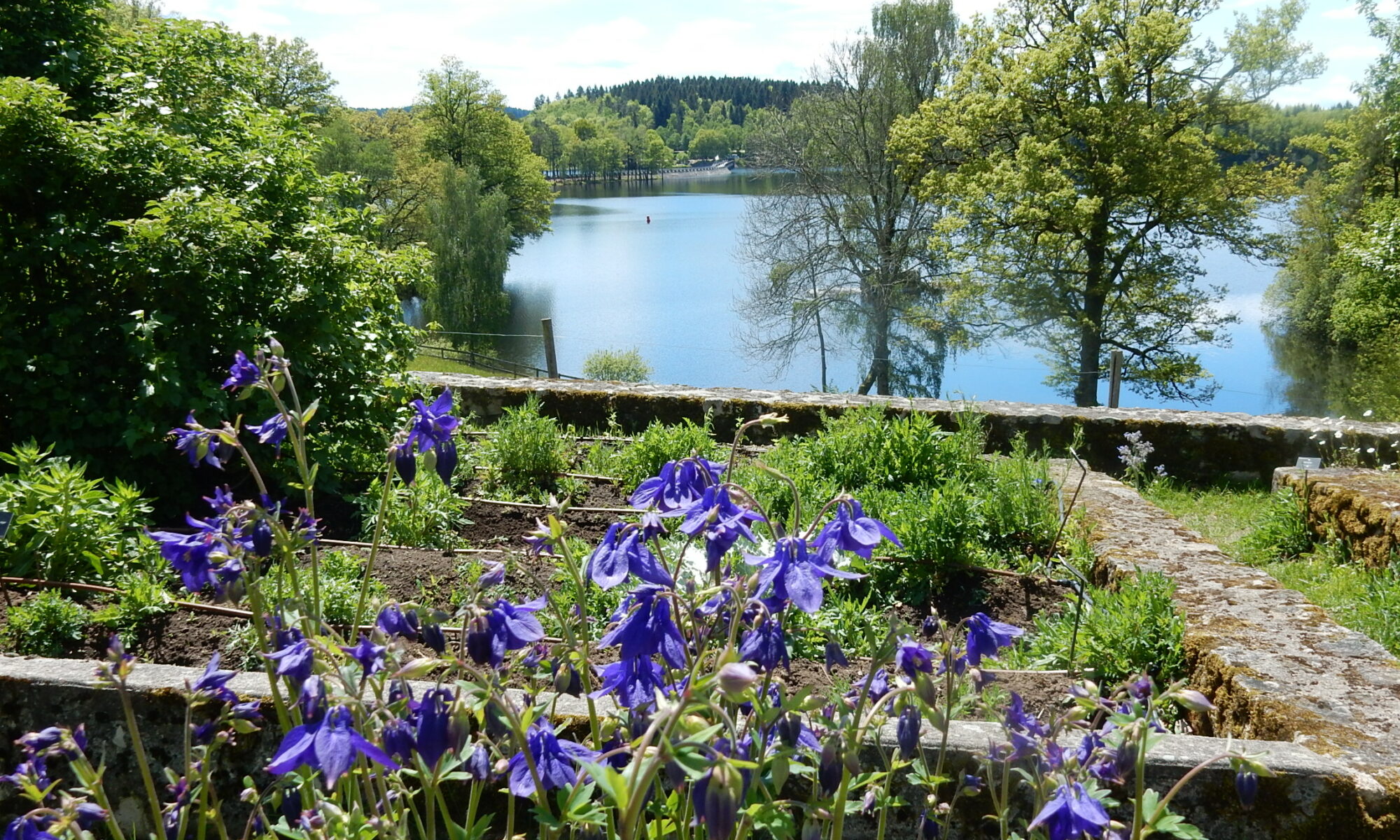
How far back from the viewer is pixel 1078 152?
2117 centimetres

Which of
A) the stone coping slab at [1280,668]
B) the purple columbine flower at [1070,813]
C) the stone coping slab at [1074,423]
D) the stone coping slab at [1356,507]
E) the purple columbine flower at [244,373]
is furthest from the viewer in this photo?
the stone coping slab at [1074,423]

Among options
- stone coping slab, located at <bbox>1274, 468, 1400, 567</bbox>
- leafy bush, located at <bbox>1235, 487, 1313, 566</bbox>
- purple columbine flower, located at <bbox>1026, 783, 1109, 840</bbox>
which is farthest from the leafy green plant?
stone coping slab, located at <bbox>1274, 468, 1400, 567</bbox>

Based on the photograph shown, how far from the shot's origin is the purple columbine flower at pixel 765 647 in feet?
4.09

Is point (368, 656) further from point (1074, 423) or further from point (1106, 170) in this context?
point (1106, 170)

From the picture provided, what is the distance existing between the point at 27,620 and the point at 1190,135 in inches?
904

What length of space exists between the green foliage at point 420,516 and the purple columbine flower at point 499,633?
330cm

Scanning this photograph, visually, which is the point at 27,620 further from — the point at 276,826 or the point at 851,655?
the point at 851,655

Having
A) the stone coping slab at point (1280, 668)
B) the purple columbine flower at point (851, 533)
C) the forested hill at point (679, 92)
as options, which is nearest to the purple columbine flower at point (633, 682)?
the purple columbine flower at point (851, 533)

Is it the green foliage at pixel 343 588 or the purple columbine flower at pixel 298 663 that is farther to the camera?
the green foliage at pixel 343 588

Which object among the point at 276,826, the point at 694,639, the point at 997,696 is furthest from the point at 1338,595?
the point at 276,826

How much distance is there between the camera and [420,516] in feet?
14.7

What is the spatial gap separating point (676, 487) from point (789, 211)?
27368mm

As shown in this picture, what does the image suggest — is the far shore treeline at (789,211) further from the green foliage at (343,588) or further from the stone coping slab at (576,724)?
the stone coping slab at (576,724)

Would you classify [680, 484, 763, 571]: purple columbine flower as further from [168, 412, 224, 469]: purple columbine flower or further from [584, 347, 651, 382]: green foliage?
[584, 347, 651, 382]: green foliage
